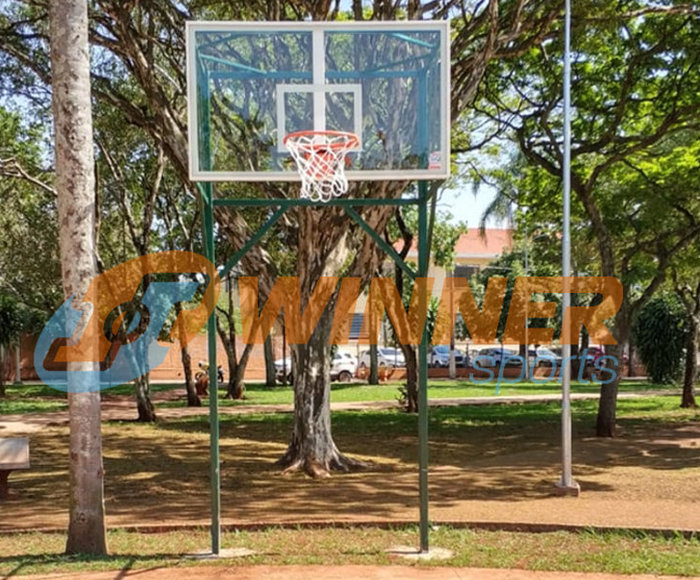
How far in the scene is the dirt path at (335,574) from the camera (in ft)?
23.1

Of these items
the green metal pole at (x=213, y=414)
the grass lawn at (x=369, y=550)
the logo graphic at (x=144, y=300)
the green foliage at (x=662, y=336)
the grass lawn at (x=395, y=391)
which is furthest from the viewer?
the green foliage at (x=662, y=336)

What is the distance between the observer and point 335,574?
715 centimetres

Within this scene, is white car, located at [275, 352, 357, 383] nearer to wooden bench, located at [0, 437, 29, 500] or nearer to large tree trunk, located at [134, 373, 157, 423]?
large tree trunk, located at [134, 373, 157, 423]

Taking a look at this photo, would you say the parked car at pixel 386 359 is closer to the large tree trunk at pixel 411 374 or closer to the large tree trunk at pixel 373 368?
the large tree trunk at pixel 373 368

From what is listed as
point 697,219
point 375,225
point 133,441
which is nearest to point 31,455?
point 133,441

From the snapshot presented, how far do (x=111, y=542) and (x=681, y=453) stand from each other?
10680 millimetres

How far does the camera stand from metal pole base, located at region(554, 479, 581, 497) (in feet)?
A: 36.4

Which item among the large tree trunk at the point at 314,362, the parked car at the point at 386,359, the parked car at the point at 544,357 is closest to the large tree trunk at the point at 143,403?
the large tree trunk at the point at 314,362

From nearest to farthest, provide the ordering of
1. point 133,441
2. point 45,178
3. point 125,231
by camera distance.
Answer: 1. point 133,441
2. point 45,178
3. point 125,231

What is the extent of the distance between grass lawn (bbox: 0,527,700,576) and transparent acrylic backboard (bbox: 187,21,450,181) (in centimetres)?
361

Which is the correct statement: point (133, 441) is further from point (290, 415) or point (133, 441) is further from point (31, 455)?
point (290, 415)

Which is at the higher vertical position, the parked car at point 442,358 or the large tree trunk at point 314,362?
the large tree trunk at point 314,362

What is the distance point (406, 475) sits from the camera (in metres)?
13.0

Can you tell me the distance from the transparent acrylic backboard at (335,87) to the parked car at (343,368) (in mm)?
30367
